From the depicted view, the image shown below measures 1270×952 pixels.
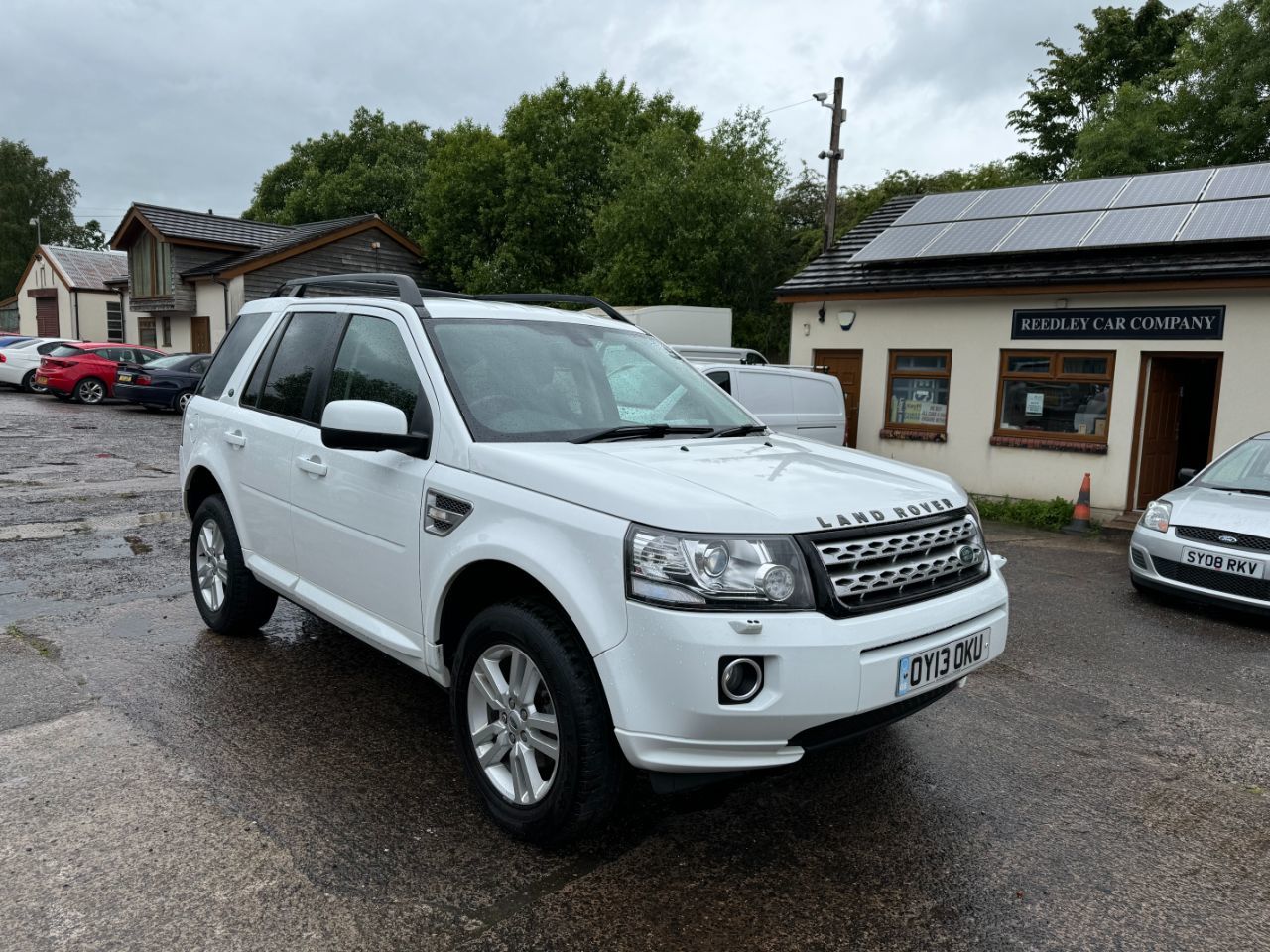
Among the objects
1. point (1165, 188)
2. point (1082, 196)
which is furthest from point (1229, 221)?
point (1082, 196)

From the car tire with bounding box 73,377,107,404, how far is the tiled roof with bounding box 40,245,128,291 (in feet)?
80.5

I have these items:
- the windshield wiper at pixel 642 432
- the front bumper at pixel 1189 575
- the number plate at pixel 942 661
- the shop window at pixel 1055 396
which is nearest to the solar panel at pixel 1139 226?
the shop window at pixel 1055 396

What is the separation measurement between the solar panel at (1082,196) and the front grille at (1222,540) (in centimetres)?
792

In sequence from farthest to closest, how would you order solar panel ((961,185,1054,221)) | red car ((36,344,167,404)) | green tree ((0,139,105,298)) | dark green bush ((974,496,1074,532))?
green tree ((0,139,105,298))
red car ((36,344,167,404))
solar panel ((961,185,1054,221))
dark green bush ((974,496,1074,532))

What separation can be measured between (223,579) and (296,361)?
144 centimetres

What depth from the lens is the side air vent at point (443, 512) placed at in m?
3.35

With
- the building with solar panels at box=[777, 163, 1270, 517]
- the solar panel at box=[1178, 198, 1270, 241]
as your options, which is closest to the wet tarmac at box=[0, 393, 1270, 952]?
the building with solar panels at box=[777, 163, 1270, 517]

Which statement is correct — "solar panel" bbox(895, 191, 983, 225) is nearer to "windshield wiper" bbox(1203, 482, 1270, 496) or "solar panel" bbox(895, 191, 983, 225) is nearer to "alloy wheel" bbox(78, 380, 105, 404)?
"windshield wiper" bbox(1203, 482, 1270, 496)

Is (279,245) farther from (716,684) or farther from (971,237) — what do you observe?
(716,684)

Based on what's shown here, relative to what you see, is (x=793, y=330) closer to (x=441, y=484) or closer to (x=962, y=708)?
(x=962, y=708)

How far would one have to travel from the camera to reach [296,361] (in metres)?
4.70

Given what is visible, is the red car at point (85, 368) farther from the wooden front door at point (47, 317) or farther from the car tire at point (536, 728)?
the wooden front door at point (47, 317)

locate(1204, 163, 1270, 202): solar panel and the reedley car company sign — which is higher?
locate(1204, 163, 1270, 202): solar panel

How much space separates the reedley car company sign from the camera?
11227mm
